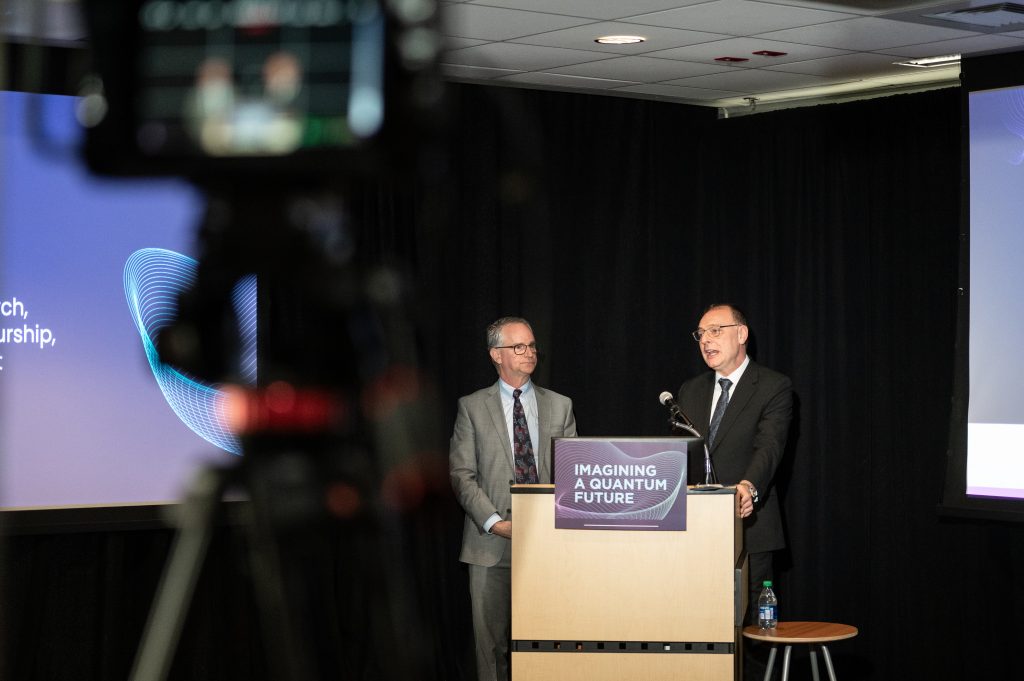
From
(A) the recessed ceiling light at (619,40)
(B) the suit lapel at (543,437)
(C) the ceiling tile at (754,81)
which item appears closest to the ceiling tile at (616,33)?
(A) the recessed ceiling light at (619,40)

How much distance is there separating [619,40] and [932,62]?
148 centimetres

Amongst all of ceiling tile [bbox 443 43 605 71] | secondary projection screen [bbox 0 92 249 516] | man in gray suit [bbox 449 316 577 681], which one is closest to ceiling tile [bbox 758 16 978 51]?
ceiling tile [bbox 443 43 605 71]

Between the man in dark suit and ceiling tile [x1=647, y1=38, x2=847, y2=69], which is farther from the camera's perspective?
ceiling tile [x1=647, y1=38, x2=847, y2=69]

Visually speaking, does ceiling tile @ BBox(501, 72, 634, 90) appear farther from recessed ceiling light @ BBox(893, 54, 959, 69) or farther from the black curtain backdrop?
recessed ceiling light @ BBox(893, 54, 959, 69)

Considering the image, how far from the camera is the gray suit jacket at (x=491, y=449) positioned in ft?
16.1

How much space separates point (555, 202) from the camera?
6367 mm

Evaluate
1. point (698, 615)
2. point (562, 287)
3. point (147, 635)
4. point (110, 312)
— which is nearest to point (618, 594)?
point (698, 615)

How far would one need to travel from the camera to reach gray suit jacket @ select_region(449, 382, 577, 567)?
490 centimetres

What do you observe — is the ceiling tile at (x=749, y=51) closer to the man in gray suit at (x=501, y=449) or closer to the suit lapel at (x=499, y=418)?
the man in gray suit at (x=501, y=449)

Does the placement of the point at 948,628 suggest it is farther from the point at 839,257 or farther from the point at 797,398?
the point at 839,257

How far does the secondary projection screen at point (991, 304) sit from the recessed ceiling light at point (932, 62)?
0.26 meters

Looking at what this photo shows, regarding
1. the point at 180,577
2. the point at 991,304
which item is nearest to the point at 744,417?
the point at 991,304

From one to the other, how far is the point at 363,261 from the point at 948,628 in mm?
5670

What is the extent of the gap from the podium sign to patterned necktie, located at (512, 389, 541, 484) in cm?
85
